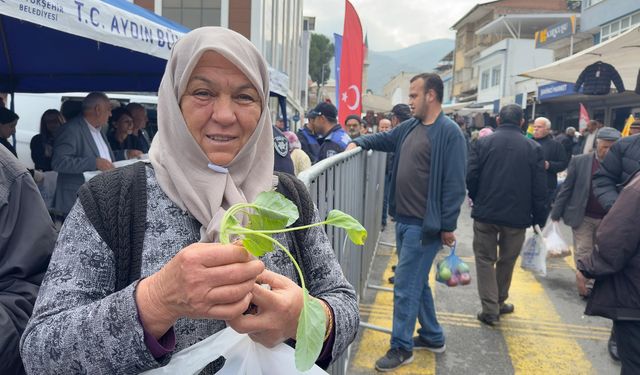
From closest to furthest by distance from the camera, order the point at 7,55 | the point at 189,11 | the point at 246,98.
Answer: the point at 246,98
the point at 7,55
the point at 189,11

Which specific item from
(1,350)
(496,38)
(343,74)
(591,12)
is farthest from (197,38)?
(496,38)

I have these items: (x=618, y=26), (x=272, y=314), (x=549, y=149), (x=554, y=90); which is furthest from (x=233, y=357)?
(x=618, y=26)

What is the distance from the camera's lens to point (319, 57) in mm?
62688

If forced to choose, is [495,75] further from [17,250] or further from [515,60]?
[17,250]

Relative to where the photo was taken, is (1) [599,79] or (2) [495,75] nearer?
(1) [599,79]

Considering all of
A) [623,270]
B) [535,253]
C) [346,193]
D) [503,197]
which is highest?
[346,193]

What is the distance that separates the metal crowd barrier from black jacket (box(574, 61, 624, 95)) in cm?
282

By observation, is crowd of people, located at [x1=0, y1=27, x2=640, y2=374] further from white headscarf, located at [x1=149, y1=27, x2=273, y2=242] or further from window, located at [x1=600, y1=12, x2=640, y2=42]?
window, located at [x1=600, y1=12, x2=640, y2=42]

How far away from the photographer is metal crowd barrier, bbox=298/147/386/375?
8.21 feet

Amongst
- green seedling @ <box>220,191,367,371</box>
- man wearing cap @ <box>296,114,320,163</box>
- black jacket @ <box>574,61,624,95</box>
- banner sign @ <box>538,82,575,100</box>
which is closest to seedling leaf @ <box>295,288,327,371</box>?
green seedling @ <box>220,191,367,371</box>

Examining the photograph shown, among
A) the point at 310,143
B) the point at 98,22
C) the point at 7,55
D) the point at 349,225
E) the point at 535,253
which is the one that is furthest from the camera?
the point at 310,143

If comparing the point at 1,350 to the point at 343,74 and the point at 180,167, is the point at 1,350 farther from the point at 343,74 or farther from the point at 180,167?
the point at 343,74

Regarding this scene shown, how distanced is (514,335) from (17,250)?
423 centimetres

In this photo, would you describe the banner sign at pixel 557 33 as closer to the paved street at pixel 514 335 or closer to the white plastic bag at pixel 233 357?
the paved street at pixel 514 335
